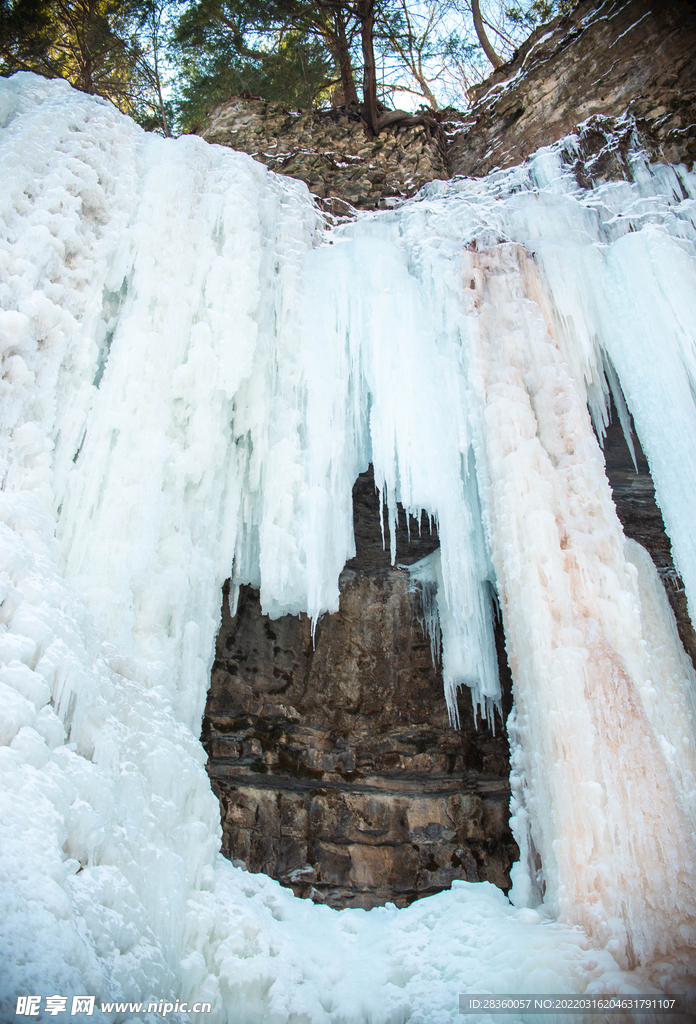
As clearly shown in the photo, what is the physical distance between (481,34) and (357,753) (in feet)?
34.3

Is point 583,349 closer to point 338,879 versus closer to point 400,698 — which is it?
point 400,698

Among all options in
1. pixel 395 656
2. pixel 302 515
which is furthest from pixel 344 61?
pixel 395 656

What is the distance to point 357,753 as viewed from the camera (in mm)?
6434

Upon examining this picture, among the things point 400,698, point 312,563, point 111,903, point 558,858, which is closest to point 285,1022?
point 111,903

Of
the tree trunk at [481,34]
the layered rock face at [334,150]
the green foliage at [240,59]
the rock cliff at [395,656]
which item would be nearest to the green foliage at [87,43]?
the green foliage at [240,59]

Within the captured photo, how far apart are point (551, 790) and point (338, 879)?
10.1ft

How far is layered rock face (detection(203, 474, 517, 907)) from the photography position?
5891mm

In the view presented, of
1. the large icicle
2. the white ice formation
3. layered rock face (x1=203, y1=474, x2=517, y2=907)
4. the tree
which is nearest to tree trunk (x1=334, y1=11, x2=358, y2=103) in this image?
the tree

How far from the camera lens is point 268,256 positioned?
5.46 metres

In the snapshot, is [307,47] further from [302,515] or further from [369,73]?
[302,515]

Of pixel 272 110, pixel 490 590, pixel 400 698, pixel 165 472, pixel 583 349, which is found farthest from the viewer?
pixel 272 110

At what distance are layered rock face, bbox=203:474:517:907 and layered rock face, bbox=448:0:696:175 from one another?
3.97 metres

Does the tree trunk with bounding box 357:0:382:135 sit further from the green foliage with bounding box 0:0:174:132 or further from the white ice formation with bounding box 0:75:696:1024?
the green foliage with bounding box 0:0:174:132

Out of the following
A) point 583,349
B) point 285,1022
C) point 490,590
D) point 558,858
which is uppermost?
point 583,349
